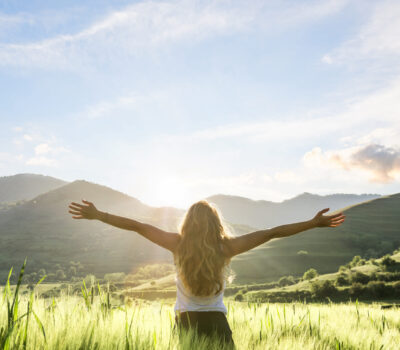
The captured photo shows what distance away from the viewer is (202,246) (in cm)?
419

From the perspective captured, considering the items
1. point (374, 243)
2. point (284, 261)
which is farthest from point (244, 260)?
point (374, 243)

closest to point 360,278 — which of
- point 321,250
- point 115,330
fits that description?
point 321,250

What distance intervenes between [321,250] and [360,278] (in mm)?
58242

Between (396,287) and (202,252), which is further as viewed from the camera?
(396,287)

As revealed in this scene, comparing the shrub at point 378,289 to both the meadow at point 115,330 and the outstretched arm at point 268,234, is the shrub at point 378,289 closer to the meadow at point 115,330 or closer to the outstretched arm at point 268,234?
the outstretched arm at point 268,234

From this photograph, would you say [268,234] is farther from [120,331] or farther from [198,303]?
[120,331]

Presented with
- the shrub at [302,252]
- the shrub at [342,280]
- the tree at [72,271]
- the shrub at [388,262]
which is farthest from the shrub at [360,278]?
the tree at [72,271]

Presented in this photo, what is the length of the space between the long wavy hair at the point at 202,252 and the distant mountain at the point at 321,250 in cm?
13528

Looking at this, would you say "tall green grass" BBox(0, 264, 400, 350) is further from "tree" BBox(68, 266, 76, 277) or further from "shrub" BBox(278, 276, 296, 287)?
"tree" BBox(68, 266, 76, 277)

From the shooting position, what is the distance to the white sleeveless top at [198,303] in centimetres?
385

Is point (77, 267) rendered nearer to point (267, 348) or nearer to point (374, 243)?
point (374, 243)

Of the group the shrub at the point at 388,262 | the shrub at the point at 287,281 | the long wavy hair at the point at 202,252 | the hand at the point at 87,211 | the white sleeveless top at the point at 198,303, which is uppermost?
the hand at the point at 87,211

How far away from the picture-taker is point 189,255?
13.6 ft

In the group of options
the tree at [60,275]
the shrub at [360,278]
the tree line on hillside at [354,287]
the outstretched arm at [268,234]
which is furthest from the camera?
the tree at [60,275]
